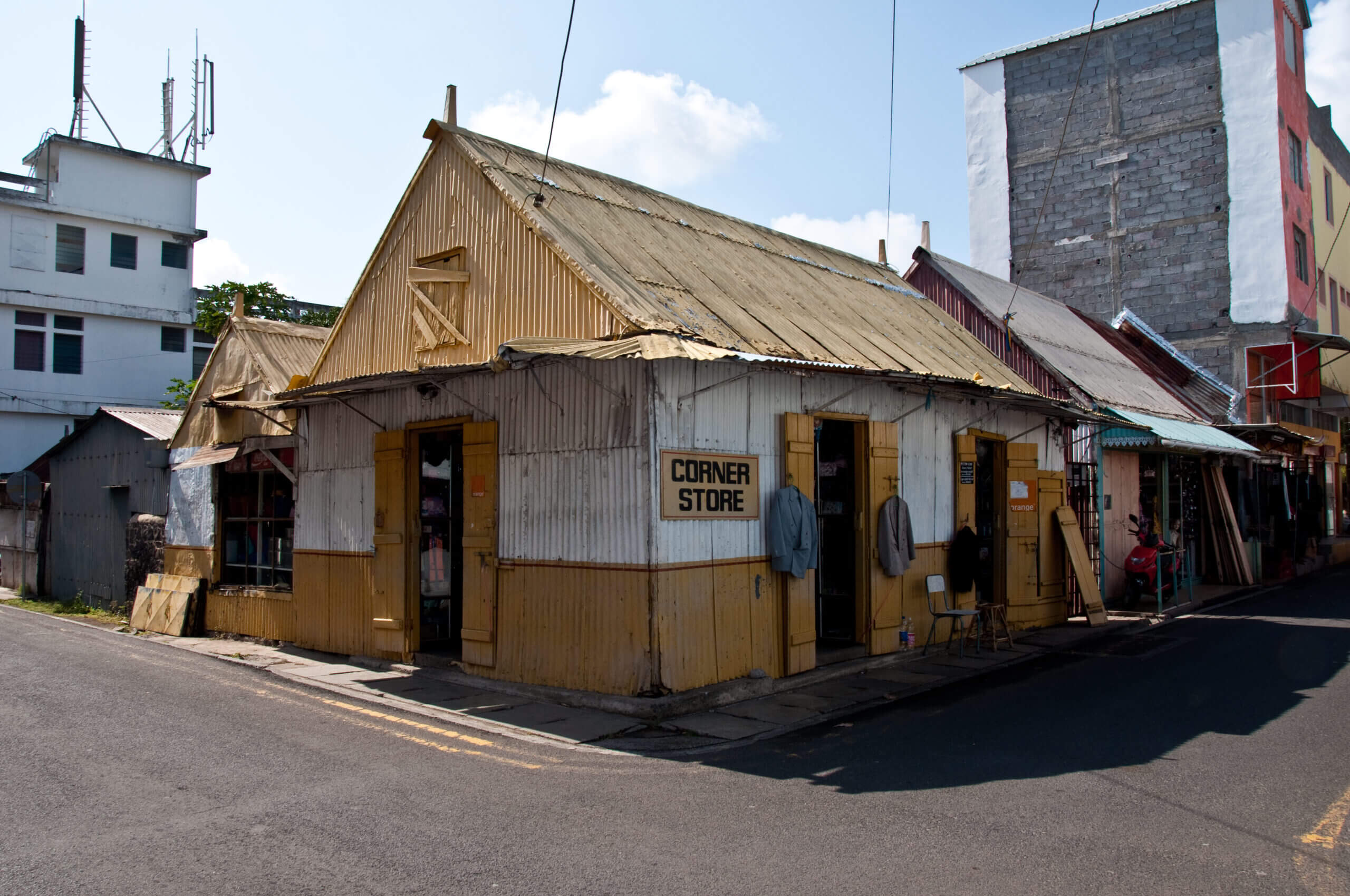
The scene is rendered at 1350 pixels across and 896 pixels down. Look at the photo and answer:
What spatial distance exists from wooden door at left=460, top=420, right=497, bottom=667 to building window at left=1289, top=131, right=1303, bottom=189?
23622 millimetres

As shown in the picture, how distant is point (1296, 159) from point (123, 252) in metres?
37.8

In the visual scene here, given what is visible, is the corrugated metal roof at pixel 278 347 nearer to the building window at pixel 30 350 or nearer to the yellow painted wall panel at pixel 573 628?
the yellow painted wall panel at pixel 573 628

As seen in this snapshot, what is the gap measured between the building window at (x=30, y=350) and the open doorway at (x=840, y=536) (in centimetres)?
3122

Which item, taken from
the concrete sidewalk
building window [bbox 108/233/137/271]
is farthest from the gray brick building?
building window [bbox 108/233/137/271]

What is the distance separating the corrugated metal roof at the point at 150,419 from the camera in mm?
15344

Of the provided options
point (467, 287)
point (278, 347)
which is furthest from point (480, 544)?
point (278, 347)

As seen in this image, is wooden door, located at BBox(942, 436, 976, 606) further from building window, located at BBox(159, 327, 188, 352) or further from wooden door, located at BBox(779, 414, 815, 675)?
building window, located at BBox(159, 327, 188, 352)

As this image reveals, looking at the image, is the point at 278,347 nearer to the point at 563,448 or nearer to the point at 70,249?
the point at 563,448

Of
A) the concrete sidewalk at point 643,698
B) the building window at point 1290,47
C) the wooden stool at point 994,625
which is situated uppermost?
the building window at point 1290,47

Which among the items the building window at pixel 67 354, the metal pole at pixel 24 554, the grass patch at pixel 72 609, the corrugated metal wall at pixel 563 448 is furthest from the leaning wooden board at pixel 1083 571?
the building window at pixel 67 354

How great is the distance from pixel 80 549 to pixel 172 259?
2191 centimetres

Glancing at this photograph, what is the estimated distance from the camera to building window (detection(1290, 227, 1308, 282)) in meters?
24.0

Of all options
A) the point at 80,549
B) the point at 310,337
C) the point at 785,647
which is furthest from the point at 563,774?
the point at 80,549

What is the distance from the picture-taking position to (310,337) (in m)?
15.1
